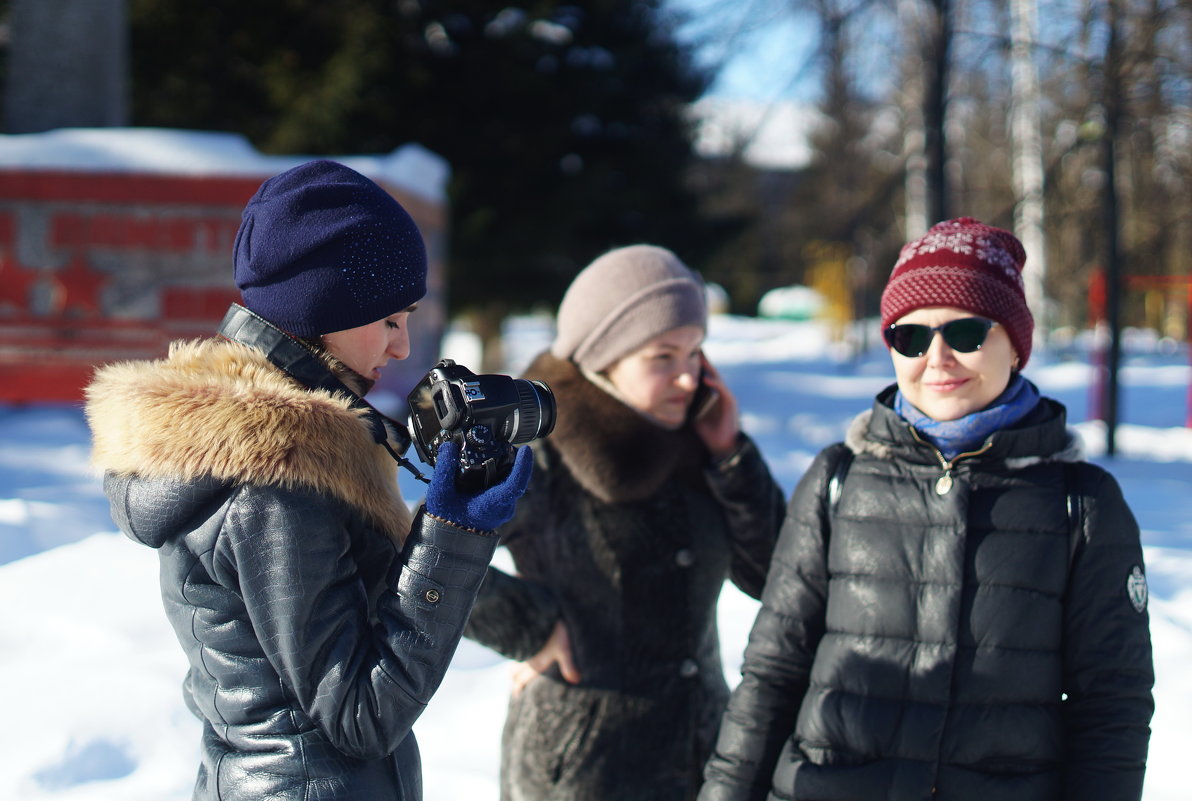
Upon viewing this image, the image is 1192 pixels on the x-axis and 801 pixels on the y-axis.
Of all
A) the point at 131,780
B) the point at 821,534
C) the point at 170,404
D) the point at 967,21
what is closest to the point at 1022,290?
the point at 821,534

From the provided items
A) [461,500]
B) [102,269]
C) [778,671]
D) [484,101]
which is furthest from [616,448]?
[484,101]

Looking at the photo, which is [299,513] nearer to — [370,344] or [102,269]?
[370,344]

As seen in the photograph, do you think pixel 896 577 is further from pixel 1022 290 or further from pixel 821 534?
pixel 1022 290

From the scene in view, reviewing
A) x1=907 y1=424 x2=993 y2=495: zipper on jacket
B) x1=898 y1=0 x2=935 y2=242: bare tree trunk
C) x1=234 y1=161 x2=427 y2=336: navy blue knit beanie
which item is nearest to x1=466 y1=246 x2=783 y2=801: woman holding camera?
x1=907 y1=424 x2=993 y2=495: zipper on jacket

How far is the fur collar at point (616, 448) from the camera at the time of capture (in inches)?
86.7

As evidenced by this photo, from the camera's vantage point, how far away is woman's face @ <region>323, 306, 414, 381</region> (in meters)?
1.51

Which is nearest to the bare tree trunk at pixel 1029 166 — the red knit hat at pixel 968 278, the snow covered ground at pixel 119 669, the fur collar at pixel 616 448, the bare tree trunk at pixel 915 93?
the bare tree trunk at pixel 915 93

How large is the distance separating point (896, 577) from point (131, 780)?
2289mm

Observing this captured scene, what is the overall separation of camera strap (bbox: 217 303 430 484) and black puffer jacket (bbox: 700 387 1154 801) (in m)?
0.74

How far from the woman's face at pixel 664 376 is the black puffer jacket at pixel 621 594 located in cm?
5

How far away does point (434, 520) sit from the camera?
4.46ft

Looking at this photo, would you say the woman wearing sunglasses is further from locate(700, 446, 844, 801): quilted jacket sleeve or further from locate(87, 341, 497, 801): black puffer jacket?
locate(87, 341, 497, 801): black puffer jacket

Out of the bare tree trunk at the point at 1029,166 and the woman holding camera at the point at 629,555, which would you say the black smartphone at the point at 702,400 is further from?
the bare tree trunk at the point at 1029,166

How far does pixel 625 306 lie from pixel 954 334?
76 centimetres
